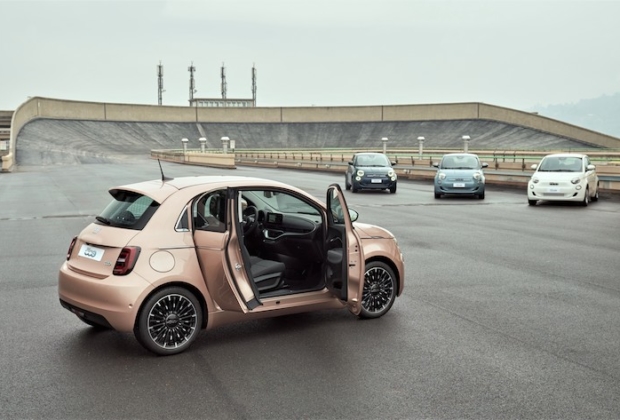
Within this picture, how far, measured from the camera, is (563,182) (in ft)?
66.2

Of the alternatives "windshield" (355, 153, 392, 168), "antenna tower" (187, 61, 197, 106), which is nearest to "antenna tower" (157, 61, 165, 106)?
"antenna tower" (187, 61, 197, 106)

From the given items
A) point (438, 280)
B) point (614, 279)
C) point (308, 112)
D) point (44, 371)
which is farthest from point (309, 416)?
point (308, 112)

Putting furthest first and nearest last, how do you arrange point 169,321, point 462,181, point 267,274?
point 462,181, point 267,274, point 169,321

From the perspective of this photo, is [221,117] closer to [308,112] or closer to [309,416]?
[308,112]

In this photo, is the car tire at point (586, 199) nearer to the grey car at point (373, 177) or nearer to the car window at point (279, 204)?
the grey car at point (373, 177)

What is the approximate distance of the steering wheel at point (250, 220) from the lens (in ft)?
21.8

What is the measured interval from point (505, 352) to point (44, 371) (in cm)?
384

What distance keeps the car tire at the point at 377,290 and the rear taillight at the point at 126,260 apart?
7.87ft

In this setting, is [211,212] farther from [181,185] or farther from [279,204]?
[279,204]

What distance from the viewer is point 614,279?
9.11 meters

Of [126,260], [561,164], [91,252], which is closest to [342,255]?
[126,260]

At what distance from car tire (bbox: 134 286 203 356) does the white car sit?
648 inches

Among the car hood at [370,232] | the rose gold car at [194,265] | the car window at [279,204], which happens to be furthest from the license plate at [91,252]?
the car hood at [370,232]

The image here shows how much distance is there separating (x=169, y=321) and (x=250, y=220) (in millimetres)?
1469
